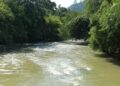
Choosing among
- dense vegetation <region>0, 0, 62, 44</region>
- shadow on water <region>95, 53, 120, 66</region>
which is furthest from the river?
dense vegetation <region>0, 0, 62, 44</region>

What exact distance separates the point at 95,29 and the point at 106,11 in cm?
389

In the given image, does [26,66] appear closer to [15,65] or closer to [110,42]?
[15,65]

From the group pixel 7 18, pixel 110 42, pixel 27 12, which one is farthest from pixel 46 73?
pixel 27 12

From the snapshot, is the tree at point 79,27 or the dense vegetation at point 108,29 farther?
the tree at point 79,27

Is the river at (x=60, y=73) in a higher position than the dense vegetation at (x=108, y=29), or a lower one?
lower

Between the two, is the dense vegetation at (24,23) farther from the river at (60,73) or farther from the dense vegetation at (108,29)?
the river at (60,73)

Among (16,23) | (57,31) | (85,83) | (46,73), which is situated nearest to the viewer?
(85,83)

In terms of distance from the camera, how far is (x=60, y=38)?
74000mm

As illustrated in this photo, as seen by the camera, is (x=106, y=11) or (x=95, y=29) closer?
(x=106, y=11)

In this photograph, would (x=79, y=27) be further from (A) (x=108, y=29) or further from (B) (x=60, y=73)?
(B) (x=60, y=73)

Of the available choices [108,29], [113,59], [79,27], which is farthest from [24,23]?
[108,29]

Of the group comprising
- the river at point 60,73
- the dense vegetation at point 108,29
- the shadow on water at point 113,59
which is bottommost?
the river at point 60,73

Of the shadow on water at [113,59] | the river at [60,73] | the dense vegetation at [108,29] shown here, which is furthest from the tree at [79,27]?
the river at [60,73]

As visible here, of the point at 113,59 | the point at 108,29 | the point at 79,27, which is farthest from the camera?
the point at 79,27
